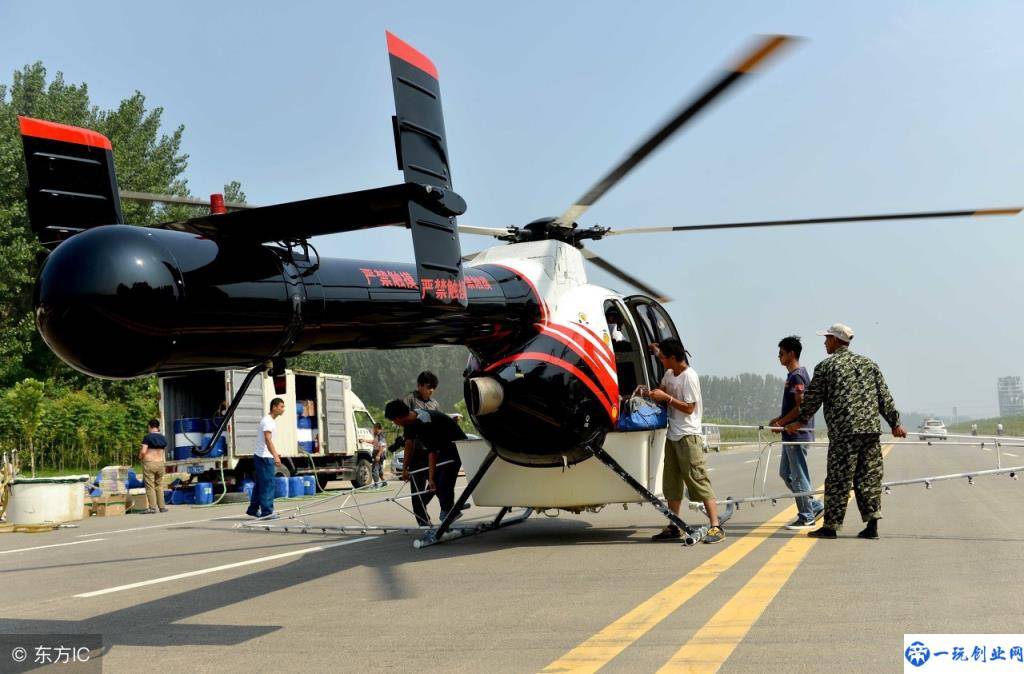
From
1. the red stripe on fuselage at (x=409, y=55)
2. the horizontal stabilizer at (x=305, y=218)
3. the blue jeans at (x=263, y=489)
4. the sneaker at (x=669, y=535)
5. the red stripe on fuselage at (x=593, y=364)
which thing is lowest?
the sneaker at (x=669, y=535)

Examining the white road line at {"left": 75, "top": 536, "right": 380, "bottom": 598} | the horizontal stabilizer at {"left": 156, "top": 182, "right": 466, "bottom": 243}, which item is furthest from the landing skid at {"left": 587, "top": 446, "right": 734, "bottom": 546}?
the horizontal stabilizer at {"left": 156, "top": 182, "right": 466, "bottom": 243}

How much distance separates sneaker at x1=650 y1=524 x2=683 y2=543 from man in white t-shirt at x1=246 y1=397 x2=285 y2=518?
5.36 meters

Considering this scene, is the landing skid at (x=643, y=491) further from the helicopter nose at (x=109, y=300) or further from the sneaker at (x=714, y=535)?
the helicopter nose at (x=109, y=300)

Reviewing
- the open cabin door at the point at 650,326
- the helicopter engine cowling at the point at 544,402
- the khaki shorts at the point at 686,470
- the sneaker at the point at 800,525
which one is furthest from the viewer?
the open cabin door at the point at 650,326

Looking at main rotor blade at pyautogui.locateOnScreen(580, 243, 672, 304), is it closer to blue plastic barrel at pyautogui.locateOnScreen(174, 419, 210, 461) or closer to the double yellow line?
the double yellow line

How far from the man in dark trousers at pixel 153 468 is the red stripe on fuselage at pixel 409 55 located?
1311 centimetres

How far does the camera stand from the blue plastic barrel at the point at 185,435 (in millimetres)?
20047

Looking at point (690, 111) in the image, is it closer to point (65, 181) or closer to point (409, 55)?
point (409, 55)

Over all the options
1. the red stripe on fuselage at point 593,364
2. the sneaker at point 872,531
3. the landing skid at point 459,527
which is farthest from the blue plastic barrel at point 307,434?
the sneaker at point 872,531

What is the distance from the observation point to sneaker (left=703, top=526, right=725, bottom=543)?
851 centimetres

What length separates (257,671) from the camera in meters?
4.52

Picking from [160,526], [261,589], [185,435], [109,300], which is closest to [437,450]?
[261,589]

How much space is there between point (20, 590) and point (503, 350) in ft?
14.8

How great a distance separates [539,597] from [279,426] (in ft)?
53.4
